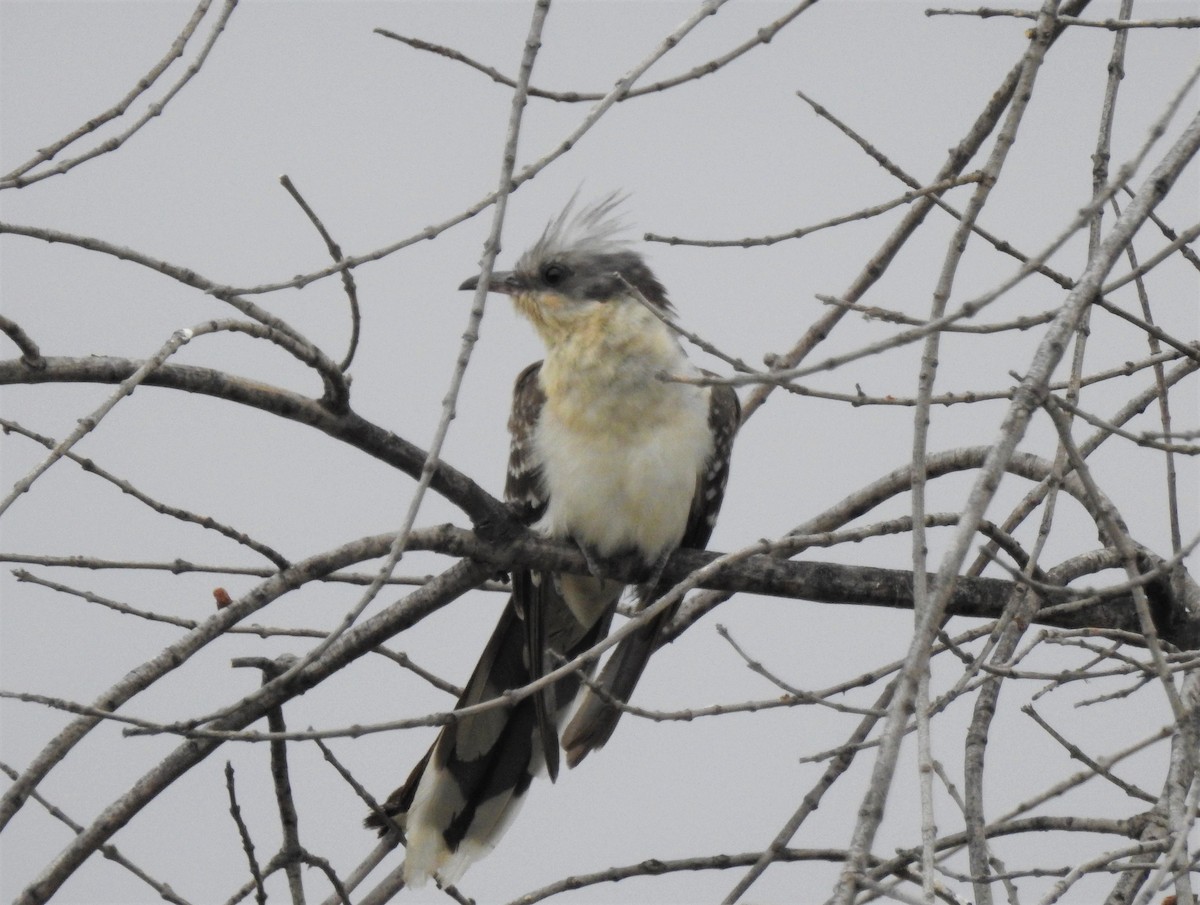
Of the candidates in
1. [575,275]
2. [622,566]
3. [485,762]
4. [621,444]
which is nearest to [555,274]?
[575,275]

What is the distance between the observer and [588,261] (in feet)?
14.5

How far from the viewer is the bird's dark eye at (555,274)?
14.4ft

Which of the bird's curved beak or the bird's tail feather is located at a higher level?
the bird's curved beak

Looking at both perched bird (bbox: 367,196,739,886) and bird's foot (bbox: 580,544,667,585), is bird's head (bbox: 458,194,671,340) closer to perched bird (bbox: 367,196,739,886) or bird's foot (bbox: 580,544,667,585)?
perched bird (bbox: 367,196,739,886)

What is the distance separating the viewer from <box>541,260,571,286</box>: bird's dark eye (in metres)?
4.38

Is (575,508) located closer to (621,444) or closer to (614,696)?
(621,444)

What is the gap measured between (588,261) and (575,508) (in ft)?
2.86

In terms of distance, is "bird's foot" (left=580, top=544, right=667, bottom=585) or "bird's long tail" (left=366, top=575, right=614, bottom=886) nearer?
"bird's foot" (left=580, top=544, right=667, bottom=585)

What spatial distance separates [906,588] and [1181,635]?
0.74 metres

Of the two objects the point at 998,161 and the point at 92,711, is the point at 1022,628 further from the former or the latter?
the point at 92,711

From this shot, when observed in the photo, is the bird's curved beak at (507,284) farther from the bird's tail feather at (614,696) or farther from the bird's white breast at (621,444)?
the bird's tail feather at (614,696)

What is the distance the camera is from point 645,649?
164 inches

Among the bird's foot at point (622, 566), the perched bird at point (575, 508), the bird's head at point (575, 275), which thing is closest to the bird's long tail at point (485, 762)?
the perched bird at point (575, 508)

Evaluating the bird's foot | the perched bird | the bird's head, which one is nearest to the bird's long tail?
the perched bird
